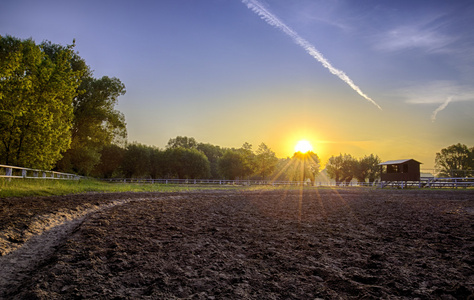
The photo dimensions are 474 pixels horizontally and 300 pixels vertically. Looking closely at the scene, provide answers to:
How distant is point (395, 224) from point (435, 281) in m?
5.05

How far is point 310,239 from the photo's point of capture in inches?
248

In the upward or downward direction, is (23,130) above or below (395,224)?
above

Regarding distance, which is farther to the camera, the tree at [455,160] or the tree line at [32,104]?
the tree at [455,160]

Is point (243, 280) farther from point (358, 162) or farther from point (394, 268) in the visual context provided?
point (358, 162)

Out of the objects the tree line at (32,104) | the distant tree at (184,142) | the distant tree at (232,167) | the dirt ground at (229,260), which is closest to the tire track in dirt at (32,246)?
the dirt ground at (229,260)

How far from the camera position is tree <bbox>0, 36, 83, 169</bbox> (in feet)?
62.2

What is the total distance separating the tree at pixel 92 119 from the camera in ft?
119

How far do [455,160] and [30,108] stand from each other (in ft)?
398

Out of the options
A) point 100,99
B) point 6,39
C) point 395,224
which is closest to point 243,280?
point 395,224

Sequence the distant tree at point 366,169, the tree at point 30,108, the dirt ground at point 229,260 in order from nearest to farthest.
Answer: the dirt ground at point 229,260 < the tree at point 30,108 < the distant tree at point 366,169

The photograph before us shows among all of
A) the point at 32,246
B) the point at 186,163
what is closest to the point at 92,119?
the point at 32,246

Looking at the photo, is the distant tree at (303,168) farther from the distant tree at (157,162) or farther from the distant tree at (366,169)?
the distant tree at (157,162)

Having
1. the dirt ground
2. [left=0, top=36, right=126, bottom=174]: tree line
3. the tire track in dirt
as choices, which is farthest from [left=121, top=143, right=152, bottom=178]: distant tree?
the dirt ground

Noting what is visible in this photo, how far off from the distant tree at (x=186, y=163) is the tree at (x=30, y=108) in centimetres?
5602
